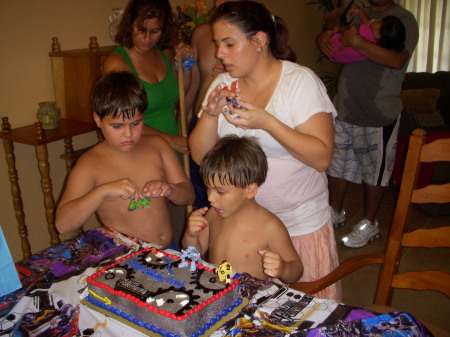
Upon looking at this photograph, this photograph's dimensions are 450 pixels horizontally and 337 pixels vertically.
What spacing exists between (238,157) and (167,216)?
0.45 meters

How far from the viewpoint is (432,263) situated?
2.84 meters

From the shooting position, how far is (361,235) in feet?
10.1

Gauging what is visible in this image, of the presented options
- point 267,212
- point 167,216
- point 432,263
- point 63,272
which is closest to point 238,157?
point 267,212

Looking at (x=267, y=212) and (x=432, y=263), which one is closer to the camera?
(x=267, y=212)

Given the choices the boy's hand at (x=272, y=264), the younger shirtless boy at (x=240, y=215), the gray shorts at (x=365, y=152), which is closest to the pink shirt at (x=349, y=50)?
the gray shorts at (x=365, y=152)

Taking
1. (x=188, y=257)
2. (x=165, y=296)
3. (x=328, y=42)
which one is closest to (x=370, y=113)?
(x=328, y=42)

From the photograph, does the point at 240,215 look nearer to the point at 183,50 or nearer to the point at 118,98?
the point at 118,98

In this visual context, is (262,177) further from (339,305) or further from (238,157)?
(339,305)

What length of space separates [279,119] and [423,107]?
3.27 meters

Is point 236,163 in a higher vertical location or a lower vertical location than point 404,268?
higher

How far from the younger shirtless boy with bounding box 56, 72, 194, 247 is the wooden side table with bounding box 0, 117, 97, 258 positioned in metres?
0.75

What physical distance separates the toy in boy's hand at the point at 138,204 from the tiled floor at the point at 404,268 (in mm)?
1431

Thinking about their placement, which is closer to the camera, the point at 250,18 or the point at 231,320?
the point at 231,320

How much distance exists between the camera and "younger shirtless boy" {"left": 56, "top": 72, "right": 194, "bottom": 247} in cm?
146
